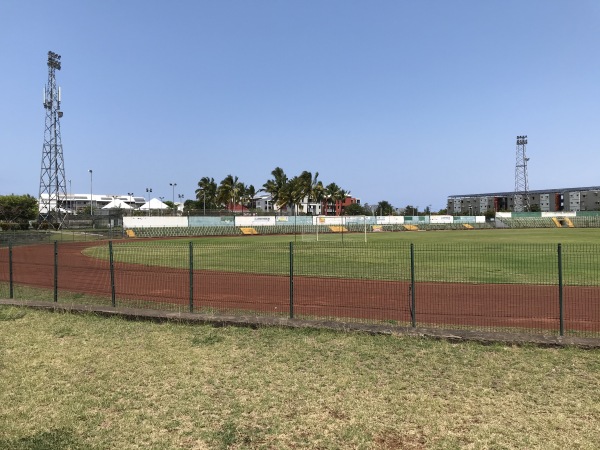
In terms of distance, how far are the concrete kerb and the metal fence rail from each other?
29.5 inches

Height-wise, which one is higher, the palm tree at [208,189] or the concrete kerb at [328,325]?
the palm tree at [208,189]

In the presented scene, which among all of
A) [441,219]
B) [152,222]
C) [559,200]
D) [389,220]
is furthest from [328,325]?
[559,200]

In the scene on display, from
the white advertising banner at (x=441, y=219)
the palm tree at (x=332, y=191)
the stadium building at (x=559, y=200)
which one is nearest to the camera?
the white advertising banner at (x=441, y=219)

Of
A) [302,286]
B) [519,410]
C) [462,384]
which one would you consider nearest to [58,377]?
[462,384]

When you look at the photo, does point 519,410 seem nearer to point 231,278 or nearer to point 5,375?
point 5,375

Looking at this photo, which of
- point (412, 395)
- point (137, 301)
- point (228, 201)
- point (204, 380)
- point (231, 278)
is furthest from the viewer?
point (228, 201)

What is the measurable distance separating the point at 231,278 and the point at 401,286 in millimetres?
6762

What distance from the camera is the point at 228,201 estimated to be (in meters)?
114

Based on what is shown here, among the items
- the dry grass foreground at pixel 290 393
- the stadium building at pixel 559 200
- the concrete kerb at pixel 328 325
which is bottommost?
the dry grass foreground at pixel 290 393

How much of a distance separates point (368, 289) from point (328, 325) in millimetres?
6381

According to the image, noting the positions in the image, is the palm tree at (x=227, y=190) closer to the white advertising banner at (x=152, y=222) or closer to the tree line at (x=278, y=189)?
the tree line at (x=278, y=189)

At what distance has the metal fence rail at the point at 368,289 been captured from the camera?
1070 cm

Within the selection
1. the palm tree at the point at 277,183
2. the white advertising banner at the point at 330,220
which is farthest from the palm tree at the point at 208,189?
the white advertising banner at the point at 330,220

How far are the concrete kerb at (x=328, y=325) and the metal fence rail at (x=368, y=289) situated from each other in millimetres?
750
